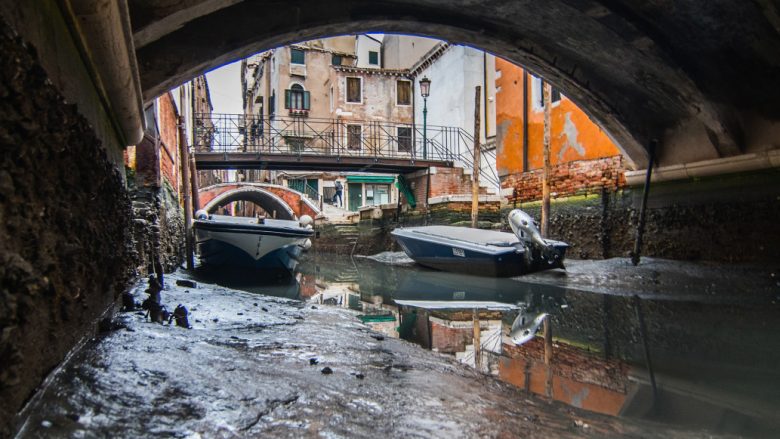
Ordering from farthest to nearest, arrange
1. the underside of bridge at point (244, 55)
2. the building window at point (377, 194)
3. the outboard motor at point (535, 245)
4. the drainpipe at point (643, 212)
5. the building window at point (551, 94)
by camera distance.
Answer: the building window at point (377, 194)
the building window at point (551, 94)
the outboard motor at point (535, 245)
the drainpipe at point (643, 212)
the underside of bridge at point (244, 55)

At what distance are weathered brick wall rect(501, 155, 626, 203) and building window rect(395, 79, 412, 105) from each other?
1737 cm

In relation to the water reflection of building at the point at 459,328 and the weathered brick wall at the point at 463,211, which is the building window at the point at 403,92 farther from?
the water reflection of building at the point at 459,328

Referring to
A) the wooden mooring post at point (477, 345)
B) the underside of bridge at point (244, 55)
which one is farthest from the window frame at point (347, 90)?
the wooden mooring post at point (477, 345)

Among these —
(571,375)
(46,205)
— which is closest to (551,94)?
(571,375)

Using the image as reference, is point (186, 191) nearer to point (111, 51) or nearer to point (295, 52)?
point (111, 51)

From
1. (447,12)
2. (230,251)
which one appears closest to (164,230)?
(230,251)

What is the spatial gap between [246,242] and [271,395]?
7.66 metres

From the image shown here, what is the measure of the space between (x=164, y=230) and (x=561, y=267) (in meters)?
5.55

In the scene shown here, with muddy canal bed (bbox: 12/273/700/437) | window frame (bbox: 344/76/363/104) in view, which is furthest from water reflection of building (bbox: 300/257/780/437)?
window frame (bbox: 344/76/363/104)

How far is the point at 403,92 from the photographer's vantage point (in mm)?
27375

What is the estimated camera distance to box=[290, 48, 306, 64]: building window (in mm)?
28047

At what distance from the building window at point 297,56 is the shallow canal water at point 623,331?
22.4 m

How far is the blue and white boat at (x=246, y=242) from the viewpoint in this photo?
9.24 metres

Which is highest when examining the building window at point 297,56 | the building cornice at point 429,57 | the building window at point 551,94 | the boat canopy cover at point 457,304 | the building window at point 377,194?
the building window at point 297,56
